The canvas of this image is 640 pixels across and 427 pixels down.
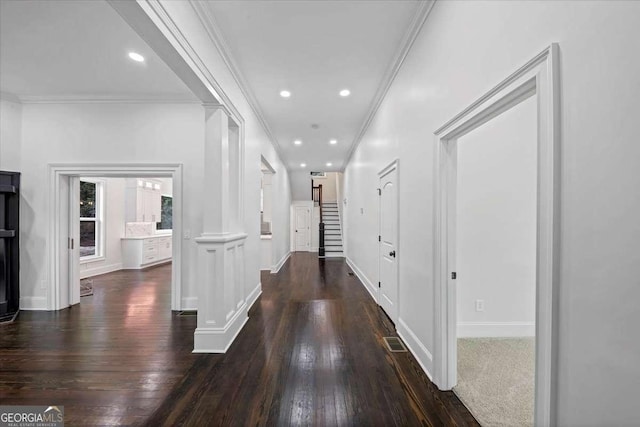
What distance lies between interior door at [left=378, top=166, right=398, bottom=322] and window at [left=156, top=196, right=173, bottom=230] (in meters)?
Result: 7.06

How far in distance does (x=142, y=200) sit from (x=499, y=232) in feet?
26.7

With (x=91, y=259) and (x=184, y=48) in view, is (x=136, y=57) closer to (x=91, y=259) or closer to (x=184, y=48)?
(x=184, y=48)

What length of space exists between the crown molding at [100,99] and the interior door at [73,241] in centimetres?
114

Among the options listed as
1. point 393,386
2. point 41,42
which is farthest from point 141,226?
point 393,386

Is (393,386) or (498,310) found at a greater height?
(498,310)

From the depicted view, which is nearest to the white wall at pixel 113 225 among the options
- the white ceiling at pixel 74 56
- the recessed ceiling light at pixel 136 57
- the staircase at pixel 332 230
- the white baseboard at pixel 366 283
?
the white ceiling at pixel 74 56

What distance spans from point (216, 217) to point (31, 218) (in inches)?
131

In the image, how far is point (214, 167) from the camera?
2.90m

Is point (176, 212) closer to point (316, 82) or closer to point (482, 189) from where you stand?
point (316, 82)

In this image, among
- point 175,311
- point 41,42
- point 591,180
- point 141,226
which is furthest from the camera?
point 141,226

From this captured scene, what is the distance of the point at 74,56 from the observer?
3.00 meters

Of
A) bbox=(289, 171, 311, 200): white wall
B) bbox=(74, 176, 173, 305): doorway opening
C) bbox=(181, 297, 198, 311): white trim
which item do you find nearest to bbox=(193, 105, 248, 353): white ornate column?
bbox=(181, 297, 198, 311): white trim

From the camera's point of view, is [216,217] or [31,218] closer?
[216,217]

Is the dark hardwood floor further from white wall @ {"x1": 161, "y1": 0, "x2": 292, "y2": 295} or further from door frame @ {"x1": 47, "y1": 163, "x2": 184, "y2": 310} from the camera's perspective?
white wall @ {"x1": 161, "y1": 0, "x2": 292, "y2": 295}
